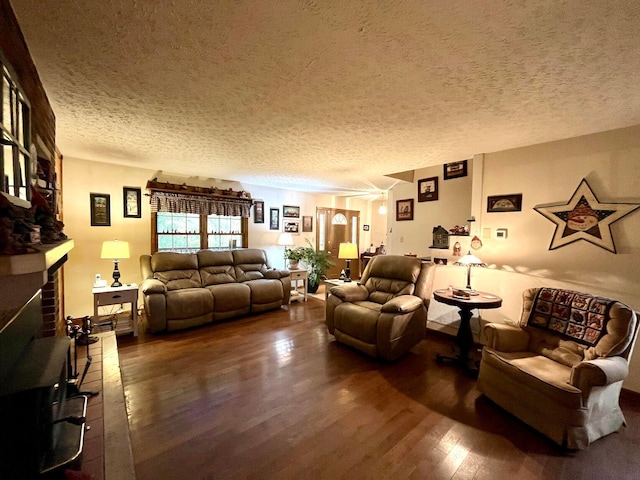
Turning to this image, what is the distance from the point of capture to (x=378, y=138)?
263 cm

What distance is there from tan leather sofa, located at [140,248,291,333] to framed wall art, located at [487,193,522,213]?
10.5 feet

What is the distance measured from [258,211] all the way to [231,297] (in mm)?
2084

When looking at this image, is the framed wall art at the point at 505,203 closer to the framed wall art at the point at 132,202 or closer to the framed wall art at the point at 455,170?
the framed wall art at the point at 455,170

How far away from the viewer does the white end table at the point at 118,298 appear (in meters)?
3.16

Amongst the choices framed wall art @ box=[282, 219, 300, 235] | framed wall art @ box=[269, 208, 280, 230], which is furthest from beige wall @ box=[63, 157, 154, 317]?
framed wall art @ box=[282, 219, 300, 235]

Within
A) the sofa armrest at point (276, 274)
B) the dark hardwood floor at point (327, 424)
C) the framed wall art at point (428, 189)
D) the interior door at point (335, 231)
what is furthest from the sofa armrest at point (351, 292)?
the interior door at point (335, 231)

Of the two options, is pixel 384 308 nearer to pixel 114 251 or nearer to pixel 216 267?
pixel 216 267

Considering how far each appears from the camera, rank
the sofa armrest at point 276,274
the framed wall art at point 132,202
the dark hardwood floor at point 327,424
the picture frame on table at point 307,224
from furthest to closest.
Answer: the picture frame on table at point 307,224
the sofa armrest at point 276,274
the framed wall art at point 132,202
the dark hardwood floor at point 327,424

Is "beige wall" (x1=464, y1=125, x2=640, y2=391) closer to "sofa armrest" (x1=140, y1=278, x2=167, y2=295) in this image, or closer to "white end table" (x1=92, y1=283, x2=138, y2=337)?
"sofa armrest" (x1=140, y1=278, x2=167, y2=295)

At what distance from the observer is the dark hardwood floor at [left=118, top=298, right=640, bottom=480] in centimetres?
153

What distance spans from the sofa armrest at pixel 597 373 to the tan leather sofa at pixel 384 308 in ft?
4.20

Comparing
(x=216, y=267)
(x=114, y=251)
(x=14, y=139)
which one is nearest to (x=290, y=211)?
(x=216, y=267)

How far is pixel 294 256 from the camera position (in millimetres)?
5352

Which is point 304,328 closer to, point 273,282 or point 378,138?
point 273,282
